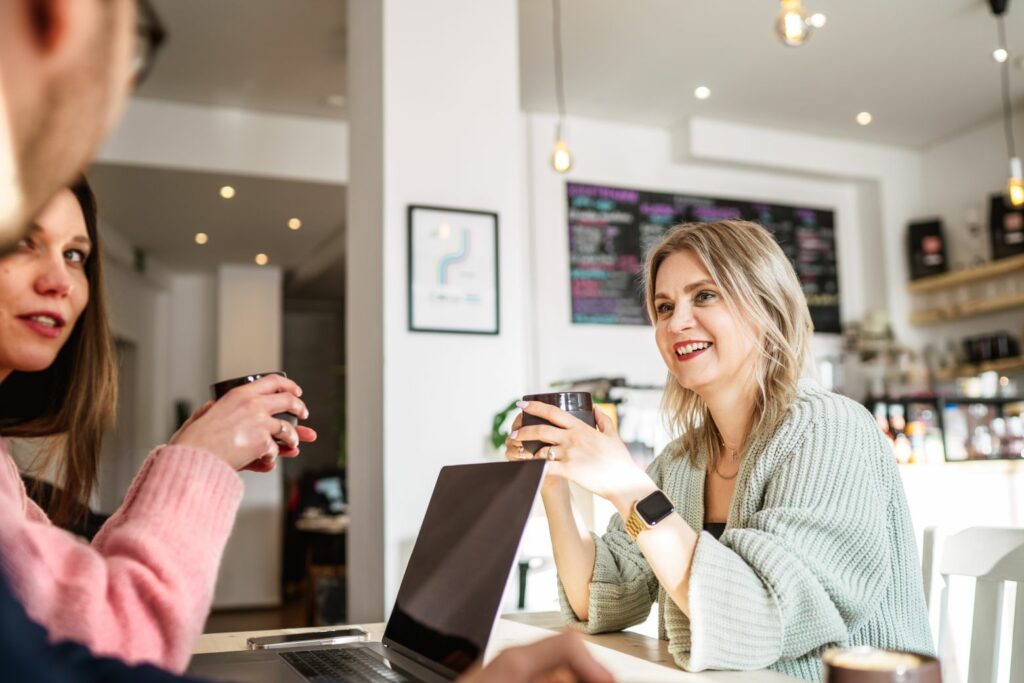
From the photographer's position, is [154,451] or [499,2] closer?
[154,451]

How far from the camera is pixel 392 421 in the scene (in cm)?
313

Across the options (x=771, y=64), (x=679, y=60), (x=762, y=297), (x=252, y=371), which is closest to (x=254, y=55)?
(x=679, y=60)

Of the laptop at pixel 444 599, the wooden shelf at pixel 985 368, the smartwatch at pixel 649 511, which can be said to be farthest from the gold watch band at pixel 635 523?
the wooden shelf at pixel 985 368

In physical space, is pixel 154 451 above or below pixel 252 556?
above

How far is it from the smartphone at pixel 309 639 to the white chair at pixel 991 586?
0.87 meters

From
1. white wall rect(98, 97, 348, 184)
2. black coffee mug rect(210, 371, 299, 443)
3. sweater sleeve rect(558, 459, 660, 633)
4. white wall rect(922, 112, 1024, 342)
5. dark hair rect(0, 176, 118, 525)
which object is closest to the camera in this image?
black coffee mug rect(210, 371, 299, 443)

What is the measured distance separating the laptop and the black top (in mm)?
558

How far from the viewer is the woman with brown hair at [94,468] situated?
0.61 metres

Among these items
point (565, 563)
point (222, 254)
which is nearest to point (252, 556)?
point (222, 254)

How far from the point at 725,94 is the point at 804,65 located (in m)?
0.51

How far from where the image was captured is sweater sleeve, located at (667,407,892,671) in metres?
1.11

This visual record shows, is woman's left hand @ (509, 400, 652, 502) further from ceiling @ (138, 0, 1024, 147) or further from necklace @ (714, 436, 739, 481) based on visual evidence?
ceiling @ (138, 0, 1024, 147)

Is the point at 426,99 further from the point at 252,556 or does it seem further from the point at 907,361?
the point at 252,556

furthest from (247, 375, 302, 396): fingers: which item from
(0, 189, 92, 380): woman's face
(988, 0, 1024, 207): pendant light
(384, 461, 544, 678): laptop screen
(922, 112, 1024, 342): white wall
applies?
(922, 112, 1024, 342): white wall
